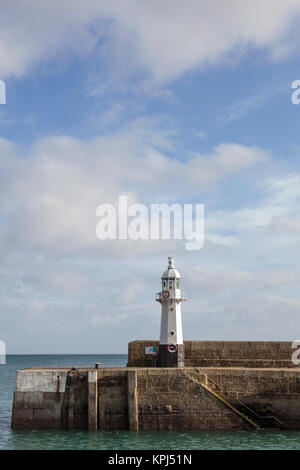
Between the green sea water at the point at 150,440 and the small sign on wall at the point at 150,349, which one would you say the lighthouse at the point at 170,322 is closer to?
the small sign on wall at the point at 150,349

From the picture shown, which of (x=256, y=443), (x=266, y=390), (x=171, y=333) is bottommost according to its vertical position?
(x=256, y=443)

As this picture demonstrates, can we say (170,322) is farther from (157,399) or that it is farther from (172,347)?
(157,399)

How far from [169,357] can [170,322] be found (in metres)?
2.23

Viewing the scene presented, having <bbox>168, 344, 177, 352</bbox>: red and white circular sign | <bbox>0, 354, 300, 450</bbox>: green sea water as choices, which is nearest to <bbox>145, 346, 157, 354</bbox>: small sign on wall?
<bbox>168, 344, 177, 352</bbox>: red and white circular sign

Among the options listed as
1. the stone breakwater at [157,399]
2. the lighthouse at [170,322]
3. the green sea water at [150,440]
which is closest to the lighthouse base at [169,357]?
the lighthouse at [170,322]

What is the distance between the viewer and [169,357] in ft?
110

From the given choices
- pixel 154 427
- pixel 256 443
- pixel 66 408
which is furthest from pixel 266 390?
pixel 66 408

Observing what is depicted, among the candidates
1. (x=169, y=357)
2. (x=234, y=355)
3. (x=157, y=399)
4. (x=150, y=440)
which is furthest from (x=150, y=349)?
(x=150, y=440)

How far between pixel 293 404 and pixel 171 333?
877 centimetres

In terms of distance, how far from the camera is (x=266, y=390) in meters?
29.2

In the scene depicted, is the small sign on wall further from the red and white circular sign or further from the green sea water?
the green sea water

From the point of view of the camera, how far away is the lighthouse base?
110ft
